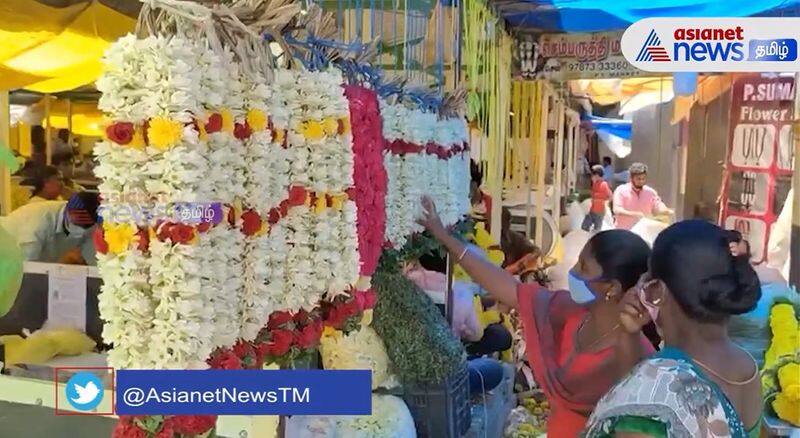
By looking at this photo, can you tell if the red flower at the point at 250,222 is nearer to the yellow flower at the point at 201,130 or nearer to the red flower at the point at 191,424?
the yellow flower at the point at 201,130

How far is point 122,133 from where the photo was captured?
1.02 meters

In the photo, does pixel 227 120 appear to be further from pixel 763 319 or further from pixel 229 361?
pixel 763 319

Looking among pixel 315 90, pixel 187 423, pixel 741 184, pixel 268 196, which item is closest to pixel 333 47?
pixel 315 90

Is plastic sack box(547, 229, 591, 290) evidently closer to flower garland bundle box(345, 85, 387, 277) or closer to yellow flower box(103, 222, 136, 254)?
flower garland bundle box(345, 85, 387, 277)

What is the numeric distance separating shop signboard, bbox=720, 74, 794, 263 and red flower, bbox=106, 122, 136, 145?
148 cm

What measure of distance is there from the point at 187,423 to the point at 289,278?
0.26 metres

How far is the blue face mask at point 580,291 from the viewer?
1.59 meters

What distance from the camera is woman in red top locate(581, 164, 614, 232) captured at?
6.69ft

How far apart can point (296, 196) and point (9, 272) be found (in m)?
0.93

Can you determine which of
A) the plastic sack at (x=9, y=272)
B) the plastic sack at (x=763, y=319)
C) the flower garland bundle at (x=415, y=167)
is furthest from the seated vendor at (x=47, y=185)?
the plastic sack at (x=763, y=319)

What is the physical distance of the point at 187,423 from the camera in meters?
1.18

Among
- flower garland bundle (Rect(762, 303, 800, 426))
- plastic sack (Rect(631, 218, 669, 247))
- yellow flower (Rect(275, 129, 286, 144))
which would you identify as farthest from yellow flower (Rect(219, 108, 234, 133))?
flower garland bundle (Rect(762, 303, 800, 426))

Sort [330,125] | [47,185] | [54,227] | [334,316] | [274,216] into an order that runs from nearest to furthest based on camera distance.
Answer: [274,216] < [330,125] < [334,316] < [54,227] < [47,185]

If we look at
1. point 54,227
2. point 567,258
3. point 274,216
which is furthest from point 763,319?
point 54,227
